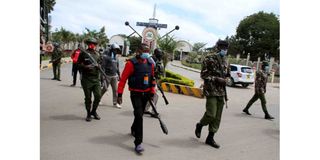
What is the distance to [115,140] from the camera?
5117mm

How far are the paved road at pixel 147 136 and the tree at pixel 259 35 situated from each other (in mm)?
40914

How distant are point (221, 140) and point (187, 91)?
634 centimetres

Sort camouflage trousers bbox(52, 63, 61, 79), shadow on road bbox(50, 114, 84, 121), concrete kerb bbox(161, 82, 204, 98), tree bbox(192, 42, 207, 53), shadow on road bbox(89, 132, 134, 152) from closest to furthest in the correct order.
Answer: shadow on road bbox(89, 132, 134, 152)
shadow on road bbox(50, 114, 84, 121)
concrete kerb bbox(161, 82, 204, 98)
camouflage trousers bbox(52, 63, 61, 79)
tree bbox(192, 42, 207, 53)

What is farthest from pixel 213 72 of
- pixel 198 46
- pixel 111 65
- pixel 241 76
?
pixel 198 46

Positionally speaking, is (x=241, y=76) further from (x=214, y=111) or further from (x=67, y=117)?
(x=214, y=111)

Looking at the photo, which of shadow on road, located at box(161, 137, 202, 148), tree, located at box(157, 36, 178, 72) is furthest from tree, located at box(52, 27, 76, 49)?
shadow on road, located at box(161, 137, 202, 148)

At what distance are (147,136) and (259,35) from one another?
159 feet

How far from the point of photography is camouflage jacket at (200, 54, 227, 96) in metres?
5.16

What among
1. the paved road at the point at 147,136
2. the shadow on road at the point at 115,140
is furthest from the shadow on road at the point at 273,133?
the shadow on road at the point at 115,140

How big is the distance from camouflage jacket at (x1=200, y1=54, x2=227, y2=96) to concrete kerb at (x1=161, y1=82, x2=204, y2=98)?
6.16m

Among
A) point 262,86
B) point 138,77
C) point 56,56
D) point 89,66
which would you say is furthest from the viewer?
point 56,56

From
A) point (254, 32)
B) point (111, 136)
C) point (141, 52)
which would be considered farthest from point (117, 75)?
point (254, 32)

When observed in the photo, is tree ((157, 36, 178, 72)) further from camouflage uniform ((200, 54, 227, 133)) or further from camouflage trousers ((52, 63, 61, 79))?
camouflage uniform ((200, 54, 227, 133))

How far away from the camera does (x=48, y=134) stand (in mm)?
5156
